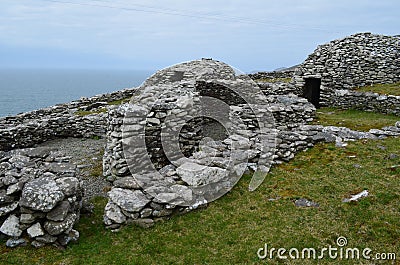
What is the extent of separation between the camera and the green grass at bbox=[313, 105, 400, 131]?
1766 cm

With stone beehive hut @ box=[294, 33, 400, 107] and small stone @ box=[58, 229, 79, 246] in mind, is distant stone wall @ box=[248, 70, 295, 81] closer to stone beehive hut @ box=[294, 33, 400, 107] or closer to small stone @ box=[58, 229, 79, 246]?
stone beehive hut @ box=[294, 33, 400, 107]

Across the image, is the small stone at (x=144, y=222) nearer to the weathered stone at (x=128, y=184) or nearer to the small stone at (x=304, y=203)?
the weathered stone at (x=128, y=184)

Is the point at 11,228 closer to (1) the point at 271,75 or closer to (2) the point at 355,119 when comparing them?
(2) the point at 355,119

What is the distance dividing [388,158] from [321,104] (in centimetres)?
1402

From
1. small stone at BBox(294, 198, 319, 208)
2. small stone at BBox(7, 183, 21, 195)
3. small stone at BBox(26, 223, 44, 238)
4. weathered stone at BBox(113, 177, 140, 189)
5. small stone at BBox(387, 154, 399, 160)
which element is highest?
small stone at BBox(7, 183, 21, 195)

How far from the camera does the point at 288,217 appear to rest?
9.15m

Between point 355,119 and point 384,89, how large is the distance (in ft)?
22.3

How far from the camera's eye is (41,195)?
8492 millimetres

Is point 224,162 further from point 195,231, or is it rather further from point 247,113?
point 247,113

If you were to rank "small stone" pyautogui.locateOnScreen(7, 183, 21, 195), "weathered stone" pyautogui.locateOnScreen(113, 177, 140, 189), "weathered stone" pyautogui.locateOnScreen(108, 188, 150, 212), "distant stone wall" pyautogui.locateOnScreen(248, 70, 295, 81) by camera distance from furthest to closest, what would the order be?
"distant stone wall" pyautogui.locateOnScreen(248, 70, 295, 81) < "weathered stone" pyautogui.locateOnScreen(113, 177, 140, 189) < "weathered stone" pyautogui.locateOnScreen(108, 188, 150, 212) < "small stone" pyautogui.locateOnScreen(7, 183, 21, 195)

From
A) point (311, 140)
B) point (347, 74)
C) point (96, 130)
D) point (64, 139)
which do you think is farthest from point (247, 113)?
point (347, 74)

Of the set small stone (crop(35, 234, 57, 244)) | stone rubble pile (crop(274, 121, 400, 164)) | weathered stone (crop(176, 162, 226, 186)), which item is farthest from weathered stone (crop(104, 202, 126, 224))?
stone rubble pile (crop(274, 121, 400, 164))

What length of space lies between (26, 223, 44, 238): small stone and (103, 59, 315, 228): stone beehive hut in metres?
1.73

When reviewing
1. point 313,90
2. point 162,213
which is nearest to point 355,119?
point 313,90
